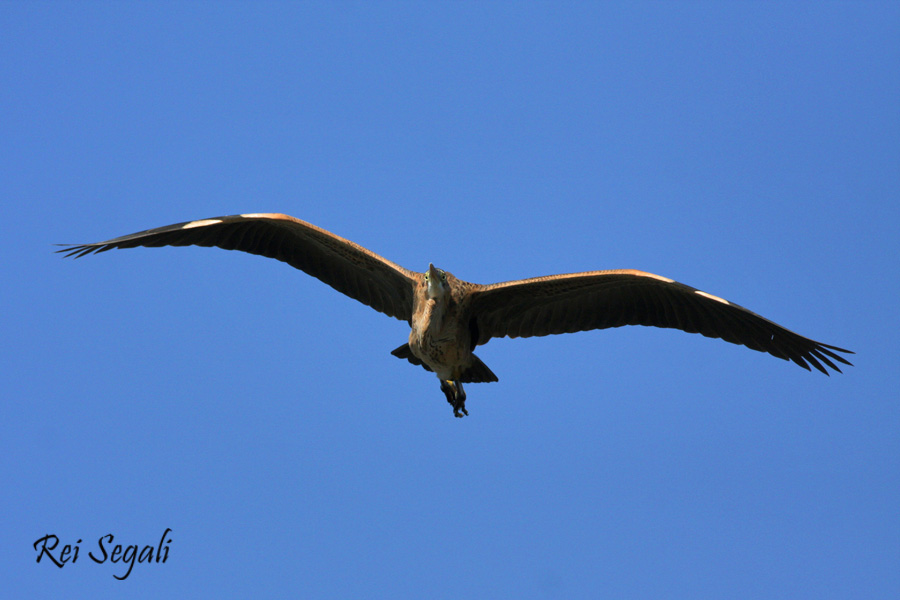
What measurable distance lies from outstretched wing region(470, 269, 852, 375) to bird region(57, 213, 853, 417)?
0.04 ft

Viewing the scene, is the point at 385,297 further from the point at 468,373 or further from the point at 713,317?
the point at 713,317

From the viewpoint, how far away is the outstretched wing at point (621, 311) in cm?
1109

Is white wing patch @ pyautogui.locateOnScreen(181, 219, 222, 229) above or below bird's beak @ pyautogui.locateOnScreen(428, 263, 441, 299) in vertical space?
above

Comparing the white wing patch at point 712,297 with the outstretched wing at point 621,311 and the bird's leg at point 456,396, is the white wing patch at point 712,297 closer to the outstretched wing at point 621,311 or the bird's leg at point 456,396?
the outstretched wing at point 621,311

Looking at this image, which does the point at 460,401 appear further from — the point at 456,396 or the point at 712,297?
the point at 712,297

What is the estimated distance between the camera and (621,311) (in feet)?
38.7

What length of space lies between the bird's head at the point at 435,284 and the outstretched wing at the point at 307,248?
2.59 feet

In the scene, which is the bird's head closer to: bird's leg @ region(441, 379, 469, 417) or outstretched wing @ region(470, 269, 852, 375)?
outstretched wing @ region(470, 269, 852, 375)

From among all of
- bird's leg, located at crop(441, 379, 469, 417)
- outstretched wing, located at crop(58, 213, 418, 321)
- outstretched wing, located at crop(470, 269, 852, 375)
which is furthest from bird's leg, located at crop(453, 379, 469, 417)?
outstretched wing, located at crop(58, 213, 418, 321)

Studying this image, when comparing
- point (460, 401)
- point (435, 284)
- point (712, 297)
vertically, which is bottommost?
point (460, 401)

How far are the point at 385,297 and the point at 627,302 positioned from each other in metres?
3.33

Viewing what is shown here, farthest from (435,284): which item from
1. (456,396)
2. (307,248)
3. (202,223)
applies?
(202,223)

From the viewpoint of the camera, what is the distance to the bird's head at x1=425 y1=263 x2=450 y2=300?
1025 cm

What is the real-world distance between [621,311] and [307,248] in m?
4.46
